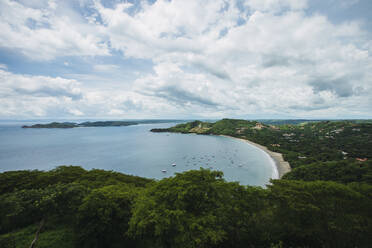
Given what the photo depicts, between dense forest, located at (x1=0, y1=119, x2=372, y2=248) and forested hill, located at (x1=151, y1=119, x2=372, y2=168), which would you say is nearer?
dense forest, located at (x1=0, y1=119, x2=372, y2=248)

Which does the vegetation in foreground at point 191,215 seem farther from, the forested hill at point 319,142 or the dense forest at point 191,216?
the forested hill at point 319,142

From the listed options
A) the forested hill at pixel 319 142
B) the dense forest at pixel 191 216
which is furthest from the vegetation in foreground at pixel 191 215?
the forested hill at pixel 319 142

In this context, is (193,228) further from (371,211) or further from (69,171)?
(69,171)

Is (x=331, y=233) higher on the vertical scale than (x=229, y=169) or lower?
higher

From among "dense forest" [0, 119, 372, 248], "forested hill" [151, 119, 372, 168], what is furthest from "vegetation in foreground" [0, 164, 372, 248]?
"forested hill" [151, 119, 372, 168]

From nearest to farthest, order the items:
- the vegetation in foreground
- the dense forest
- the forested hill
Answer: the dense forest, the vegetation in foreground, the forested hill

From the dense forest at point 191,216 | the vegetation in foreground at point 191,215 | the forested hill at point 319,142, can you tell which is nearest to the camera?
the dense forest at point 191,216

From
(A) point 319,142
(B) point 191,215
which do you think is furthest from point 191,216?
(A) point 319,142

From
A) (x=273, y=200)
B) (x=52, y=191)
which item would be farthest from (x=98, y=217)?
(x=273, y=200)

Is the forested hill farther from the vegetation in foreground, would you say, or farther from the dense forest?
the dense forest
